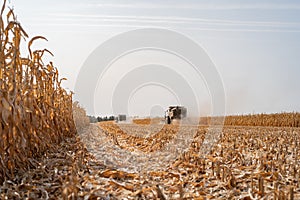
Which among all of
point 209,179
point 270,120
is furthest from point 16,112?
point 270,120

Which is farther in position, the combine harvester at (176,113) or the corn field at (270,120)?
the combine harvester at (176,113)

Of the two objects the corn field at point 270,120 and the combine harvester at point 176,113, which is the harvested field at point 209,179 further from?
the combine harvester at point 176,113

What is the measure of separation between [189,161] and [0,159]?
8.32 ft

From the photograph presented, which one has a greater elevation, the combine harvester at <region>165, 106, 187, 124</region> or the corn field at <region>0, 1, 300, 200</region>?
the combine harvester at <region>165, 106, 187, 124</region>

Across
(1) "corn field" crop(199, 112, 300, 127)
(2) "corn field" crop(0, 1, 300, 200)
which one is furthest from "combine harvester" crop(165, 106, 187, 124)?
(2) "corn field" crop(0, 1, 300, 200)

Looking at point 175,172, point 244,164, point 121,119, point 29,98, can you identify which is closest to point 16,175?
point 29,98

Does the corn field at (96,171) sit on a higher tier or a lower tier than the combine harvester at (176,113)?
lower

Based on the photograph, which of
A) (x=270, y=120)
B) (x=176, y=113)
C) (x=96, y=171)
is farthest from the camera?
(x=176, y=113)

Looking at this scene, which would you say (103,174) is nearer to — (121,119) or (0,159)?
(0,159)

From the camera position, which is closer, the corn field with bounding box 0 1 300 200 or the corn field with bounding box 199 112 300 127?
the corn field with bounding box 0 1 300 200

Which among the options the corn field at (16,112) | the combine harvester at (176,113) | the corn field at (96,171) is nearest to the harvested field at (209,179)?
the corn field at (96,171)

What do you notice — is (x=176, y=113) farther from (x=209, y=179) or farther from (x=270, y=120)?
(x=209, y=179)

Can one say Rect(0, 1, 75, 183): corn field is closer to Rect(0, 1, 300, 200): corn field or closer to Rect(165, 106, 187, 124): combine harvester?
Rect(0, 1, 300, 200): corn field

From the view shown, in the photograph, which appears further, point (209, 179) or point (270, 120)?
point (270, 120)
